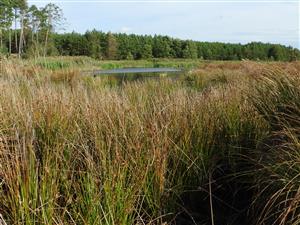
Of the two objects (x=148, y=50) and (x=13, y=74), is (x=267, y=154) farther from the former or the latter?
(x=148, y=50)

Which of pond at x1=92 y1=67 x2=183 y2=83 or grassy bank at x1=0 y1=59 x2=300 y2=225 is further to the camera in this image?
pond at x1=92 y1=67 x2=183 y2=83

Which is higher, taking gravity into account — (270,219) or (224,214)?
(270,219)

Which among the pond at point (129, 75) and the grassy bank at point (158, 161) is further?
the pond at point (129, 75)

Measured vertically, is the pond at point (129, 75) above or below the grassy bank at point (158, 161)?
below

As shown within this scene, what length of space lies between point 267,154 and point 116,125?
105 centimetres

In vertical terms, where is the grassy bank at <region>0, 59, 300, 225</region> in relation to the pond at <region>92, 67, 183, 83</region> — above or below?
above

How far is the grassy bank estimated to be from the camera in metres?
2.12

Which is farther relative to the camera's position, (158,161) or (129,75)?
(129,75)

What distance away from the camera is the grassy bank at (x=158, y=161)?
83.6 inches

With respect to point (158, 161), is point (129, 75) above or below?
below

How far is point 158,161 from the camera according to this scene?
96.3 inches

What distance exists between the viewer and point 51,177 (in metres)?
2.23

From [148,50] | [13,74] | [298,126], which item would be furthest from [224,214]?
A: [148,50]

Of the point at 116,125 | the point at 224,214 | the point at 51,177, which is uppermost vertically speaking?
the point at 116,125
